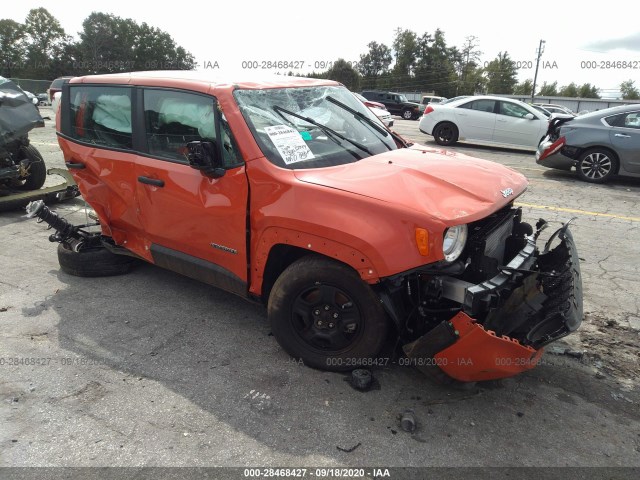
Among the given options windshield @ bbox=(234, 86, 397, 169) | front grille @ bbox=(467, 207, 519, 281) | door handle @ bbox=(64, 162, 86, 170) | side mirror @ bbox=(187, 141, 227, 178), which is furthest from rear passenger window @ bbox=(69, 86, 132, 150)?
front grille @ bbox=(467, 207, 519, 281)

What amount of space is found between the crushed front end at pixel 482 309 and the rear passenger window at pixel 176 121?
1.75 m

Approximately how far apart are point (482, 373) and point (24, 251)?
499cm

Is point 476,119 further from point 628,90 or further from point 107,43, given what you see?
point 628,90

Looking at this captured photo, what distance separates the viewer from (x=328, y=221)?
2.69 m

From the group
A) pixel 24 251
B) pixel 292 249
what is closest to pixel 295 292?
pixel 292 249

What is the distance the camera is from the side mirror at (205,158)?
305cm

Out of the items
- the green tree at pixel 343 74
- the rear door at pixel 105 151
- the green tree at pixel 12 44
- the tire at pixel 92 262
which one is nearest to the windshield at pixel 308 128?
the rear door at pixel 105 151

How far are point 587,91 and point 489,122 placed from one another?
3737 inches

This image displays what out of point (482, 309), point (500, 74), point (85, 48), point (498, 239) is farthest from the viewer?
point (500, 74)

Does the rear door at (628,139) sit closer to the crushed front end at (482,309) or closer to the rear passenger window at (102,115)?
the crushed front end at (482,309)

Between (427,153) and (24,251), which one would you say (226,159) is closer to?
(427,153)

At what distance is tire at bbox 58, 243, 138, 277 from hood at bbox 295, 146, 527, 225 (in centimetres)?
248

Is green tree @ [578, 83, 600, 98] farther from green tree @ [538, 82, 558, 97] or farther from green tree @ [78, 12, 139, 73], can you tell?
green tree @ [78, 12, 139, 73]

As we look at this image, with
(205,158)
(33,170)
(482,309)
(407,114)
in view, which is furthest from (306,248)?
(407,114)
